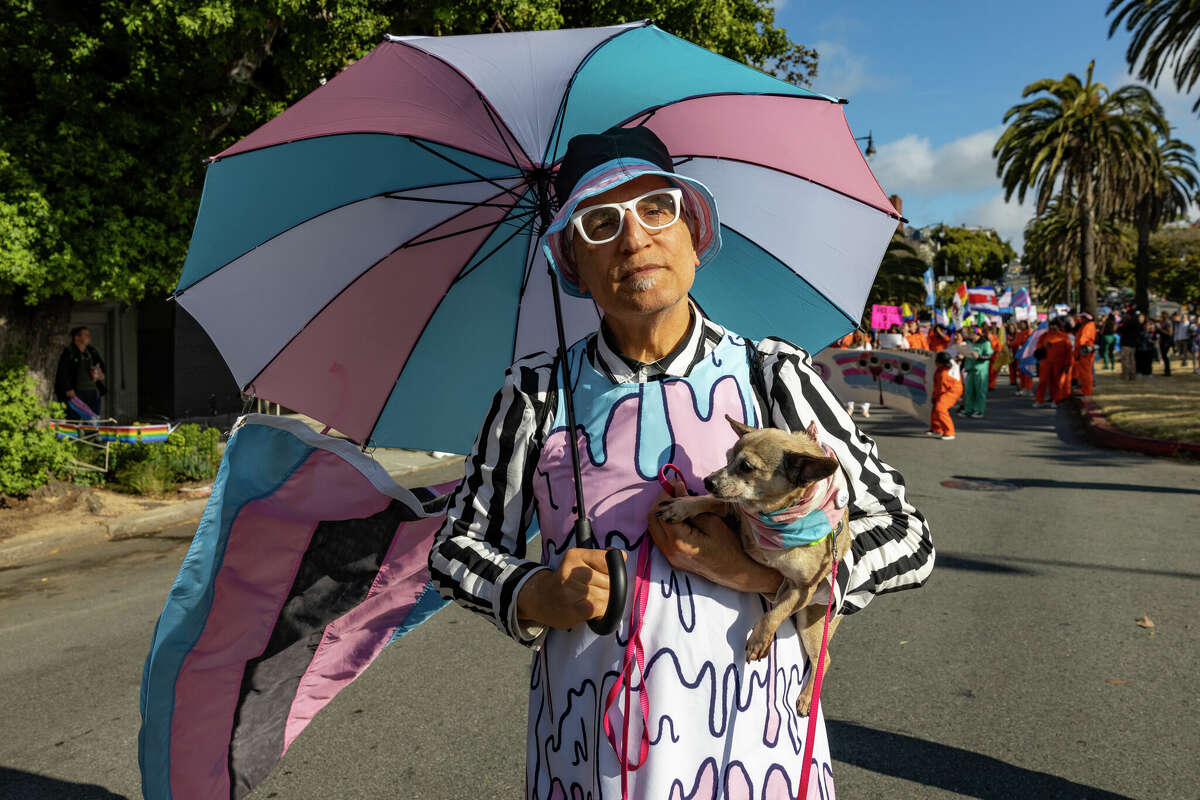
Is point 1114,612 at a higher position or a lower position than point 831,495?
lower

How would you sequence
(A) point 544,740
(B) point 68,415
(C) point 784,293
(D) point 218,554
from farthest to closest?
(B) point 68,415
(D) point 218,554
(C) point 784,293
(A) point 544,740

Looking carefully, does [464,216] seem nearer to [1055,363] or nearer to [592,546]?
[592,546]

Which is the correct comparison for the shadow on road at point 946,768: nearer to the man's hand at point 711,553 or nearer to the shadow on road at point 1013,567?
the man's hand at point 711,553

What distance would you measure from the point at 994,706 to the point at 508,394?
3.79m

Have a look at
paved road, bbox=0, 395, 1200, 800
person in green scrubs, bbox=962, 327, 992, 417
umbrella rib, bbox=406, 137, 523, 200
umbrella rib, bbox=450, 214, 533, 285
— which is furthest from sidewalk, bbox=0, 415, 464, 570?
person in green scrubs, bbox=962, 327, 992, 417

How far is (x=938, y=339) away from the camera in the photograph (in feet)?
65.3

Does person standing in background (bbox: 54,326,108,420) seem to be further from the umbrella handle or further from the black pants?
the umbrella handle

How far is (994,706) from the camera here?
440 cm

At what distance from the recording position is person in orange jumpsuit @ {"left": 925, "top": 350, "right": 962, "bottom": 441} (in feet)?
46.9

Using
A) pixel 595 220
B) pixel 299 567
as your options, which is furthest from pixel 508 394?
pixel 299 567

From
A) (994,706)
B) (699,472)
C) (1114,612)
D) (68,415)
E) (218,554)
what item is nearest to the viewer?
(699,472)

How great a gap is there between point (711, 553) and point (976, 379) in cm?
1775

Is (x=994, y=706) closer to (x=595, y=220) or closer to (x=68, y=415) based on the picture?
(x=595, y=220)

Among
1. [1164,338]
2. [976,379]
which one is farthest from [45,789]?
[1164,338]
